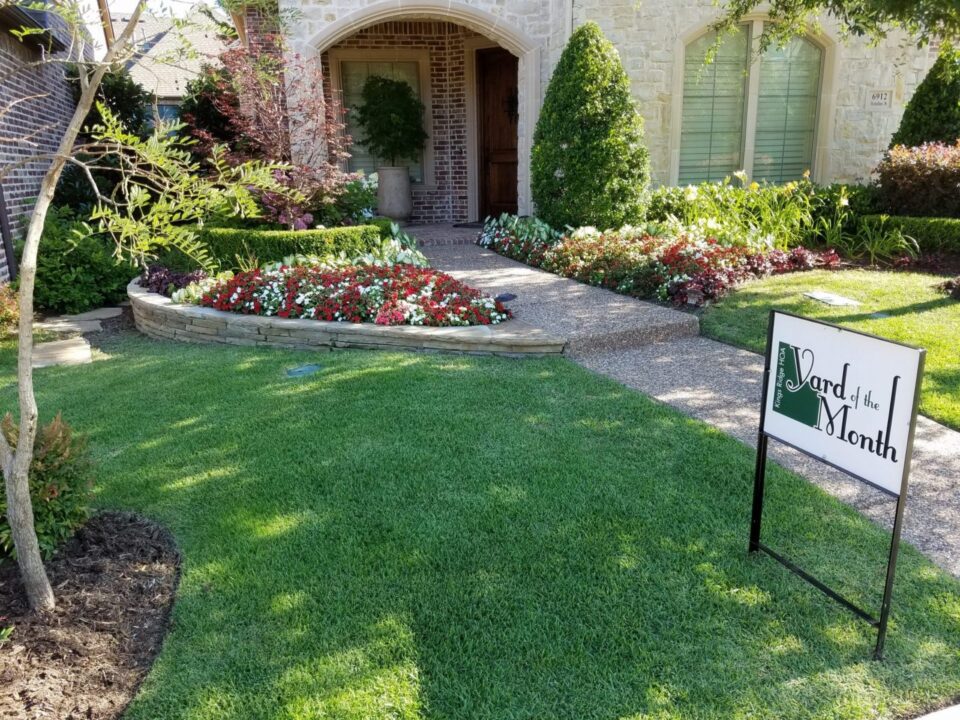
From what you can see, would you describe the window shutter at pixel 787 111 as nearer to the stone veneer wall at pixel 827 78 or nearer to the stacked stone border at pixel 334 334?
the stone veneer wall at pixel 827 78

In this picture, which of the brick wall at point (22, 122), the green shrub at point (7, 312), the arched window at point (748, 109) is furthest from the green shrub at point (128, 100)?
the arched window at point (748, 109)

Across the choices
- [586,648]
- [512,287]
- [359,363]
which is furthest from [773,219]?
[586,648]

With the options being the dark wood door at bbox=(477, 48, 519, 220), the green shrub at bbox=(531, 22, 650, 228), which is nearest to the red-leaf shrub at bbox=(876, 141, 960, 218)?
the green shrub at bbox=(531, 22, 650, 228)

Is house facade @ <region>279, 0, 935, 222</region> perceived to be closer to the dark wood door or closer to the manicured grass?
the dark wood door

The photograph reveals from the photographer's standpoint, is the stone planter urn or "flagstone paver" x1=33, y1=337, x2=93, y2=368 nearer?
"flagstone paver" x1=33, y1=337, x2=93, y2=368

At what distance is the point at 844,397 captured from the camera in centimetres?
229

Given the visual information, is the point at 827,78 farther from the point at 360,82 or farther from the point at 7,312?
the point at 7,312

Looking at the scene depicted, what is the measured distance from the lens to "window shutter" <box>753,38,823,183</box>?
1044 cm

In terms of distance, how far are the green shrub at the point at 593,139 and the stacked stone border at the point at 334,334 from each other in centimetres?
349

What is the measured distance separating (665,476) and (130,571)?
2.35 metres

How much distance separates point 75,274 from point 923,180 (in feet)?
32.0

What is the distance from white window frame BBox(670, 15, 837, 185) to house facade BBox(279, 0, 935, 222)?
18mm

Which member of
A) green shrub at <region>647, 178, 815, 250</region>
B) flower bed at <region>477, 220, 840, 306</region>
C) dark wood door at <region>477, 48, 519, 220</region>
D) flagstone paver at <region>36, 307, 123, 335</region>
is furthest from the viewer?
dark wood door at <region>477, 48, 519, 220</region>

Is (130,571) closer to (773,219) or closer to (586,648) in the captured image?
(586,648)
